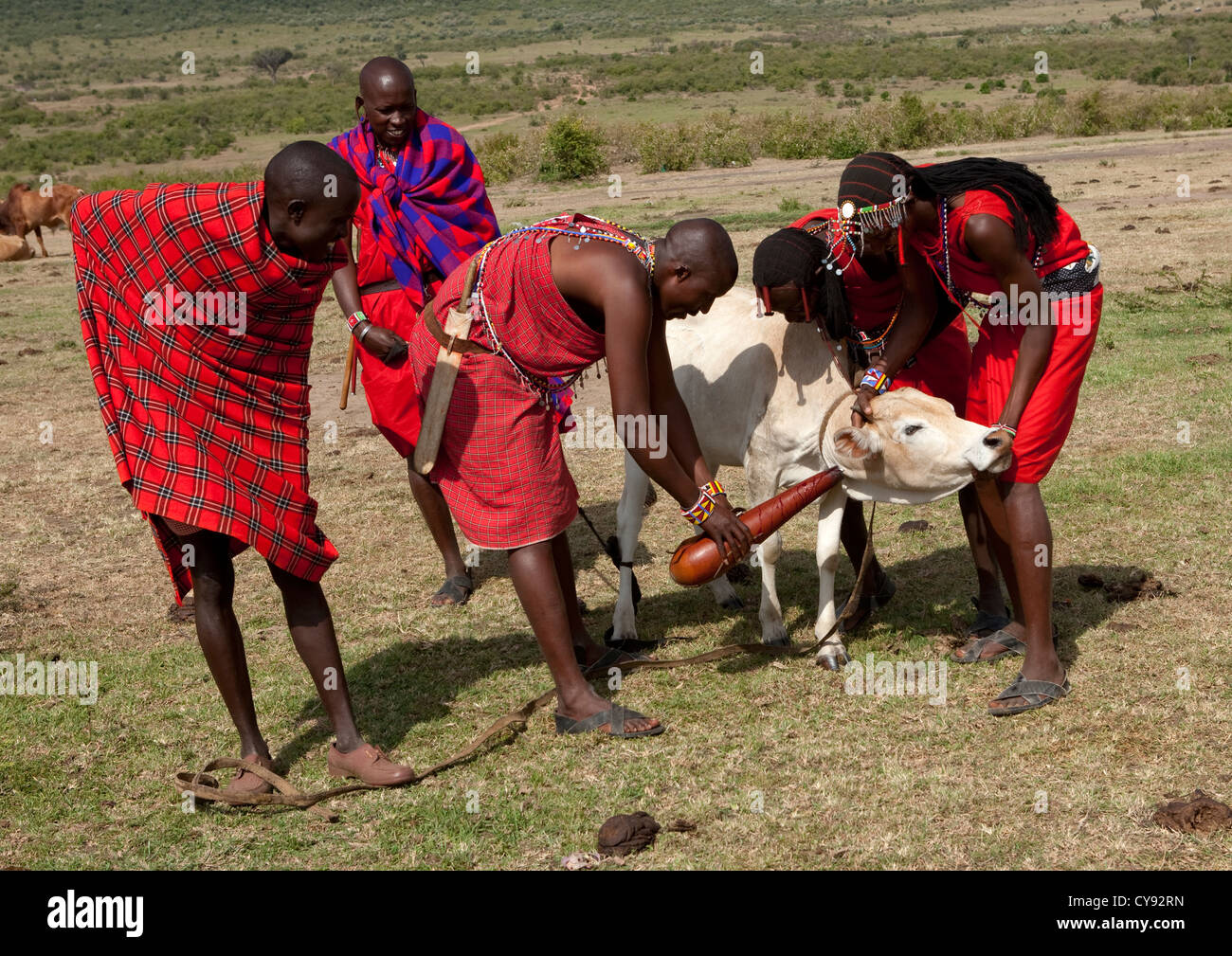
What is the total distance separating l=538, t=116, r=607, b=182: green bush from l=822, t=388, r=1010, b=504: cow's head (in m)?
21.8

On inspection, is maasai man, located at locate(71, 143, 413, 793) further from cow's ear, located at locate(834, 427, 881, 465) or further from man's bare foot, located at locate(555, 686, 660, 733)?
cow's ear, located at locate(834, 427, 881, 465)

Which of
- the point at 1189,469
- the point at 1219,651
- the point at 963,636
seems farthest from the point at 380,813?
the point at 1189,469

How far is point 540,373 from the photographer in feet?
14.9

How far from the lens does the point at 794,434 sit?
5215mm

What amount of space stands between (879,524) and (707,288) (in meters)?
Answer: 3.06

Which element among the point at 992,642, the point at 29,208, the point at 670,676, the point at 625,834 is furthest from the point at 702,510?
the point at 29,208

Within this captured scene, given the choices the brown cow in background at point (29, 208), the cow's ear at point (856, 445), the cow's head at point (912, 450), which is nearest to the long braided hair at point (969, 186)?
the cow's head at point (912, 450)

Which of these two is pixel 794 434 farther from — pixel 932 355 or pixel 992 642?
pixel 992 642

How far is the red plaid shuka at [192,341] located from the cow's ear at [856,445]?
2.04 m

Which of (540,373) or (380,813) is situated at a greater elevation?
(540,373)

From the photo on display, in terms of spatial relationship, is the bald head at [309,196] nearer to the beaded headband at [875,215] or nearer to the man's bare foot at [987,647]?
the beaded headband at [875,215]

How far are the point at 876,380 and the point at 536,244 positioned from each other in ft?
4.81

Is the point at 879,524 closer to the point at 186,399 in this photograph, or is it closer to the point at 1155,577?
the point at 1155,577

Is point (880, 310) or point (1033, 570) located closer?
point (1033, 570)
